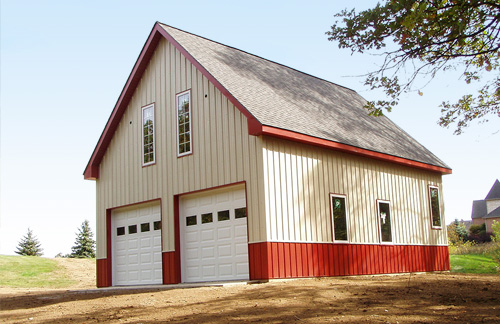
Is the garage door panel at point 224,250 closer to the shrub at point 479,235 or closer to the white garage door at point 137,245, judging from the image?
the white garage door at point 137,245

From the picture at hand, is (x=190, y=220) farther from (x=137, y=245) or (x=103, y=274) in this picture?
(x=103, y=274)

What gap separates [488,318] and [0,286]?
1993 cm

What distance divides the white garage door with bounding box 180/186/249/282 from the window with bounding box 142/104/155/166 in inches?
78.1

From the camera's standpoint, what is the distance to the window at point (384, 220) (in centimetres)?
1744

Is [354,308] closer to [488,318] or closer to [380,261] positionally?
[488,318]

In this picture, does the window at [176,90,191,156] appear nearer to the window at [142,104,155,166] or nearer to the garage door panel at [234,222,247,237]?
the window at [142,104,155,166]

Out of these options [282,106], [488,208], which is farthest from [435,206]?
[488,208]

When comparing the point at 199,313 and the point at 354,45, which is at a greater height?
the point at 354,45

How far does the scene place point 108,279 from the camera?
18.1 meters

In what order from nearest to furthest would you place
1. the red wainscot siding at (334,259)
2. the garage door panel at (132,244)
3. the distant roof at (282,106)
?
1. the red wainscot siding at (334,259)
2. the distant roof at (282,106)
3. the garage door panel at (132,244)

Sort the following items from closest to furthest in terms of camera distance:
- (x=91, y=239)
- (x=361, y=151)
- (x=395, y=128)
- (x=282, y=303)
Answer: (x=282, y=303), (x=361, y=151), (x=395, y=128), (x=91, y=239)

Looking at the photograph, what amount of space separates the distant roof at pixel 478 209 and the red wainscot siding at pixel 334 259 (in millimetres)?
62722

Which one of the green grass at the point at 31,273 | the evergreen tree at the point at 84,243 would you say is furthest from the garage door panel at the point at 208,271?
the evergreen tree at the point at 84,243

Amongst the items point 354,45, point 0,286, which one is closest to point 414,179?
point 354,45
